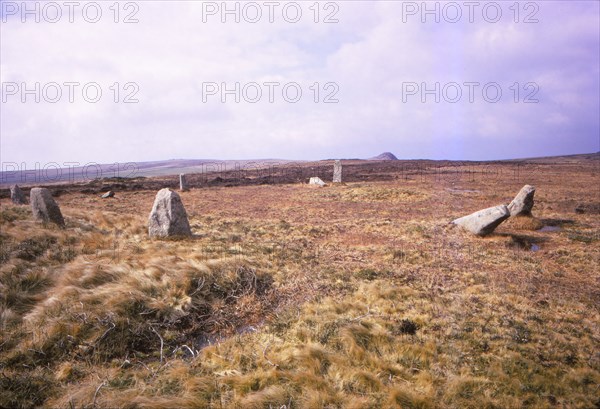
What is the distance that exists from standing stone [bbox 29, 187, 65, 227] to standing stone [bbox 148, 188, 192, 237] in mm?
3333

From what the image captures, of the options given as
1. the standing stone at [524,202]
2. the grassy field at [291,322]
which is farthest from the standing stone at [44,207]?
the standing stone at [524,202]

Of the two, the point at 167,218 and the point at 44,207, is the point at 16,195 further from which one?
the point at 167,218

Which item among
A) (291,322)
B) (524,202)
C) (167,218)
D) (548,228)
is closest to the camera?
(291,322)

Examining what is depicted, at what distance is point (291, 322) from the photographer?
18.5 feet

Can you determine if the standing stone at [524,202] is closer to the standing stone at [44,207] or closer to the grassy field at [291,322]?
the grassy field at [291,322]

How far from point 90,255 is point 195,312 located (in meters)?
4.06

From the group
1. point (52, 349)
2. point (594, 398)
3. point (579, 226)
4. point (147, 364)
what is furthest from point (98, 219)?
point (579, 226)

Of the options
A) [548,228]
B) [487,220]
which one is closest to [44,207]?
[487,220]

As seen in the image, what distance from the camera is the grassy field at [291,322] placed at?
13.0ft

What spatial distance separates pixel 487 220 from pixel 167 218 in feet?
37.1

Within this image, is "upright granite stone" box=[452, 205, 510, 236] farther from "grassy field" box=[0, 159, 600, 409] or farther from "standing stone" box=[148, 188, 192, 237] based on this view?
"standing stone" box=[148, 188, 192, 237]

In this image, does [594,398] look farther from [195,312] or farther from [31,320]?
[31,320]

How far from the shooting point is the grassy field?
3973 mm

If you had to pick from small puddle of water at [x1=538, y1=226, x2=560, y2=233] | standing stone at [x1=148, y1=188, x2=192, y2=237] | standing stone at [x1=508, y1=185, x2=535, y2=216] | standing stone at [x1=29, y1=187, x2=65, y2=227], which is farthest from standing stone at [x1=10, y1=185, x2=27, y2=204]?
small puddle of water at [x1=538, y1=226, x2=560, y2=233]
